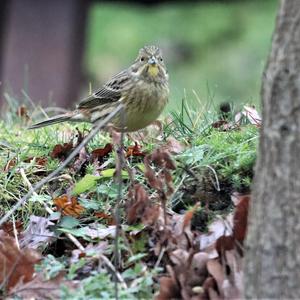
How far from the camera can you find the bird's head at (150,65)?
6.35 meters

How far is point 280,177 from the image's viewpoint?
3594 mm

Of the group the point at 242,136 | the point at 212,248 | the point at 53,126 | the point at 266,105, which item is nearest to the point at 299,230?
the point at 266,105

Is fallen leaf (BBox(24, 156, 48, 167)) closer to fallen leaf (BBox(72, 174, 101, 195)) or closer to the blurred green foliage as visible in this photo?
fallen leaf (BBox(72, 174, 101, 195))

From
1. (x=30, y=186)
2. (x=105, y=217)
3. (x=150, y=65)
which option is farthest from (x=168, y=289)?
(x=150, y=65)

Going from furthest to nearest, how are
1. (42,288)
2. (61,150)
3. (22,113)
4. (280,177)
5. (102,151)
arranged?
(22,113) < (61,150) < (102,151) < (42,288) < (280,177)

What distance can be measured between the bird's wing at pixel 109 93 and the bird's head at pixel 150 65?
0.38 feet

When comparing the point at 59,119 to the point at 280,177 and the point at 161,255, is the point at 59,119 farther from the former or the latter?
the point at 280,177

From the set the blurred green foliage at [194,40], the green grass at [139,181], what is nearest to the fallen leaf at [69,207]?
the green grass at [139,181]

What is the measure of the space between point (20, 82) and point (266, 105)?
24.9ft

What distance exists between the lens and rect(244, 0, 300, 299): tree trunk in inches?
140

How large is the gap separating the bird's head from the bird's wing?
0.11m

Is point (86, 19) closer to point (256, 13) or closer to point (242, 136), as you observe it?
point (256, 13)

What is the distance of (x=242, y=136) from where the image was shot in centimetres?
513

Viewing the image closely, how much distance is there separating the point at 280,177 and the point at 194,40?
12972 millimetres
